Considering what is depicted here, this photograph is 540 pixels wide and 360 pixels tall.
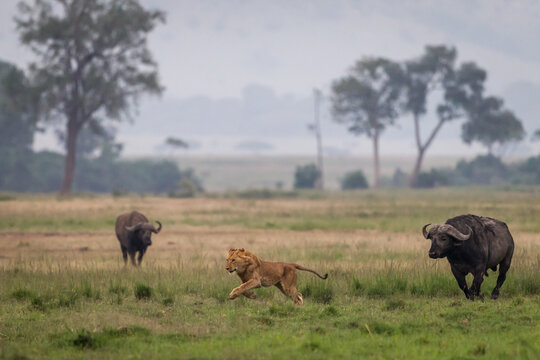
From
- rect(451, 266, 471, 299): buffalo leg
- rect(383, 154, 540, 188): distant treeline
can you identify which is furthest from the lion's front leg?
rect(383, 154, 540, 188): distant treeline

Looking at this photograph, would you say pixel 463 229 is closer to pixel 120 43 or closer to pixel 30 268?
pixel 30 268

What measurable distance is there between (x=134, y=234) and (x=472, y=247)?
30.9 feet

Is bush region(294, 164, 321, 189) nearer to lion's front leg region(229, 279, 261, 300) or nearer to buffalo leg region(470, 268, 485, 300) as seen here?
buffalo leg region(470, 268, 485, 300)

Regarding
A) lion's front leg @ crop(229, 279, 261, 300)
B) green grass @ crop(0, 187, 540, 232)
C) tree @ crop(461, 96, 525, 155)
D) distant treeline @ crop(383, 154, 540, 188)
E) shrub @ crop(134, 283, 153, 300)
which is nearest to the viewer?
lion's front leg @ crop(229, 279, 261, 300)

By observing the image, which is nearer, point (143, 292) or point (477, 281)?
point (477, 281)

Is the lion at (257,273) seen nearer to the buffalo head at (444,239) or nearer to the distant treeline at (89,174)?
the buffalo head at (444,239)

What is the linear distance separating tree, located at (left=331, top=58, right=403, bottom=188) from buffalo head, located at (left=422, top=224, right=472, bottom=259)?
74.4 metres

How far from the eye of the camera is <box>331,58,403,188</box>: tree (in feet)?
283

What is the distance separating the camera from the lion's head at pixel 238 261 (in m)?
11.2

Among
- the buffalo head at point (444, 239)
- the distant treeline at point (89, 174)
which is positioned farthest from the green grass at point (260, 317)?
the distant treeline at point (89, 174)

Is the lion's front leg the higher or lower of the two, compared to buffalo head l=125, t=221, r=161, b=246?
lower

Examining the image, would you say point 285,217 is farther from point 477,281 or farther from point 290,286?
point 290,286

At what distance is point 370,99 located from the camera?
8612 centimetres

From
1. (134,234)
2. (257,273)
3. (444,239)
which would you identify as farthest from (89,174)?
(444,239)
